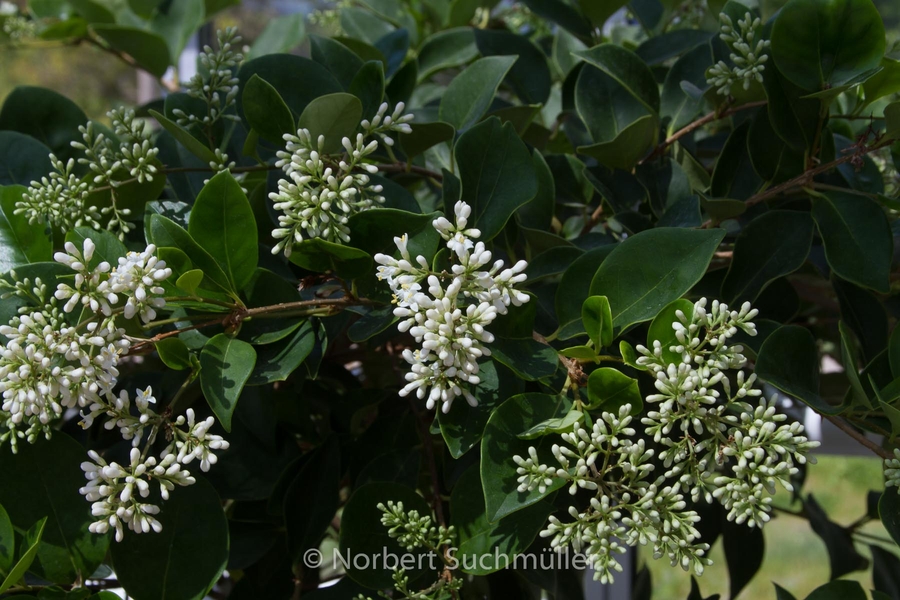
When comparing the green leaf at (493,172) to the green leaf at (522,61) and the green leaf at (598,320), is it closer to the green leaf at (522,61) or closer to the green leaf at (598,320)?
the green leaf at (598,320)

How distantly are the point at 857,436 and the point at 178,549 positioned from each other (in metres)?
0.56

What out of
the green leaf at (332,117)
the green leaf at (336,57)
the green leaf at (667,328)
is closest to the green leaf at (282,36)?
the green leaf at (336,57)

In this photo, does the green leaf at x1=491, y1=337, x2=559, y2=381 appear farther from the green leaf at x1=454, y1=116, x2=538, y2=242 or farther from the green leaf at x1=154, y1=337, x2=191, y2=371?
the green leaf at x1=154, y1=337, x2=191, y2=371

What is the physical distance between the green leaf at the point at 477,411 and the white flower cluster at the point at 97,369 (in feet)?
0.54

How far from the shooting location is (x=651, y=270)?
60 centimetres

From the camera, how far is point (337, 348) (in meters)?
0.90

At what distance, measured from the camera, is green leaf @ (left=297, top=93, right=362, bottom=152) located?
1.92 feet

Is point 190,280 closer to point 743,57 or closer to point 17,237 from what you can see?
point 17,237

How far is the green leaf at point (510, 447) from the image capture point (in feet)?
1.76

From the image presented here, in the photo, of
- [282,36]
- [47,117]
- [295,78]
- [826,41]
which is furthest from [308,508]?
[282,36]

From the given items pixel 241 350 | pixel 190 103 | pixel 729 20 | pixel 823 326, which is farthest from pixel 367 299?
pixel 823 326

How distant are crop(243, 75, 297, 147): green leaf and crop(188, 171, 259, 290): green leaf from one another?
3.3 inches

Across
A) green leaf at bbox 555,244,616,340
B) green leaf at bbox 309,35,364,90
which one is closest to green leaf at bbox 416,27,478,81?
green leaf at bbox 309,35,364,90

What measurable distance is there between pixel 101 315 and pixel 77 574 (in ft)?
0.81
